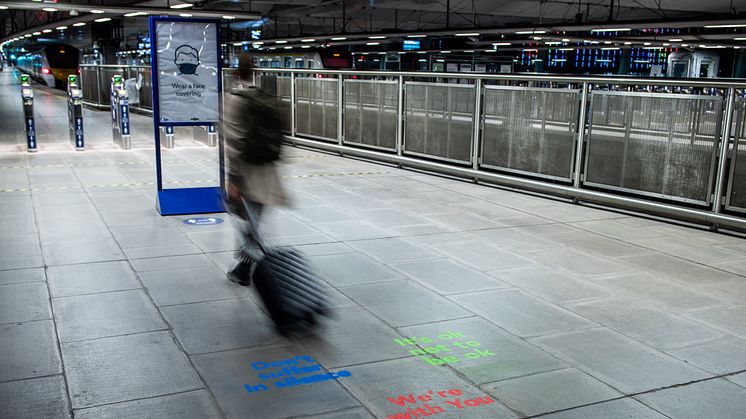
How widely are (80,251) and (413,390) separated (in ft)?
13.7

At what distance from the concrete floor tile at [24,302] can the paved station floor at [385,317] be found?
2 cm

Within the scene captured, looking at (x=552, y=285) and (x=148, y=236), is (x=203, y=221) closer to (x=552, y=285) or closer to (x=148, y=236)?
(x=148, y=236)

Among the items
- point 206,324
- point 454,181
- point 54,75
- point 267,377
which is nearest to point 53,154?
point 454,181

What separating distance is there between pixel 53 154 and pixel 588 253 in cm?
1088

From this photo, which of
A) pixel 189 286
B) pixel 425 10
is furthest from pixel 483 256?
pixel 425 10

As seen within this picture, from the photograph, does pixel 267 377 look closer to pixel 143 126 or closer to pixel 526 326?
pixel 526 326

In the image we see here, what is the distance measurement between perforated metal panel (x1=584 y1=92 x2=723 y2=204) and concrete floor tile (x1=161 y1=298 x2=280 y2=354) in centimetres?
571

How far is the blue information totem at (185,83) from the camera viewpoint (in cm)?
827

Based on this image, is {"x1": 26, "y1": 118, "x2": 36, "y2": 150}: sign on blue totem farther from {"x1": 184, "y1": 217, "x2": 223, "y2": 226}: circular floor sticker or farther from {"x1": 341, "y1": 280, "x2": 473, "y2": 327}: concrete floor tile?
{"x1": 341, "y1": 280, "x2": 473, "y2": 327}: concrete floor tile

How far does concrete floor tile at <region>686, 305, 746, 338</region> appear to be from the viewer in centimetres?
487

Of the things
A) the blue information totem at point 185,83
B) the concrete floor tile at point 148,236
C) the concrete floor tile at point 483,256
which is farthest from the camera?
the blue information totem at point 185,83

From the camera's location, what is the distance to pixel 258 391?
381cm

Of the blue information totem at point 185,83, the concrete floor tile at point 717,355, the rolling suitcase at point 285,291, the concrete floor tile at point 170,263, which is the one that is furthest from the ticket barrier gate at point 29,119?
the concrete floor tile at point 717,355

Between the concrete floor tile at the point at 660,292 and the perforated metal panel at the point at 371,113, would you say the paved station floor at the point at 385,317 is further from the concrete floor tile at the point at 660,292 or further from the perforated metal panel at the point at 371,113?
the perforated metal panel at the point at 371,113
